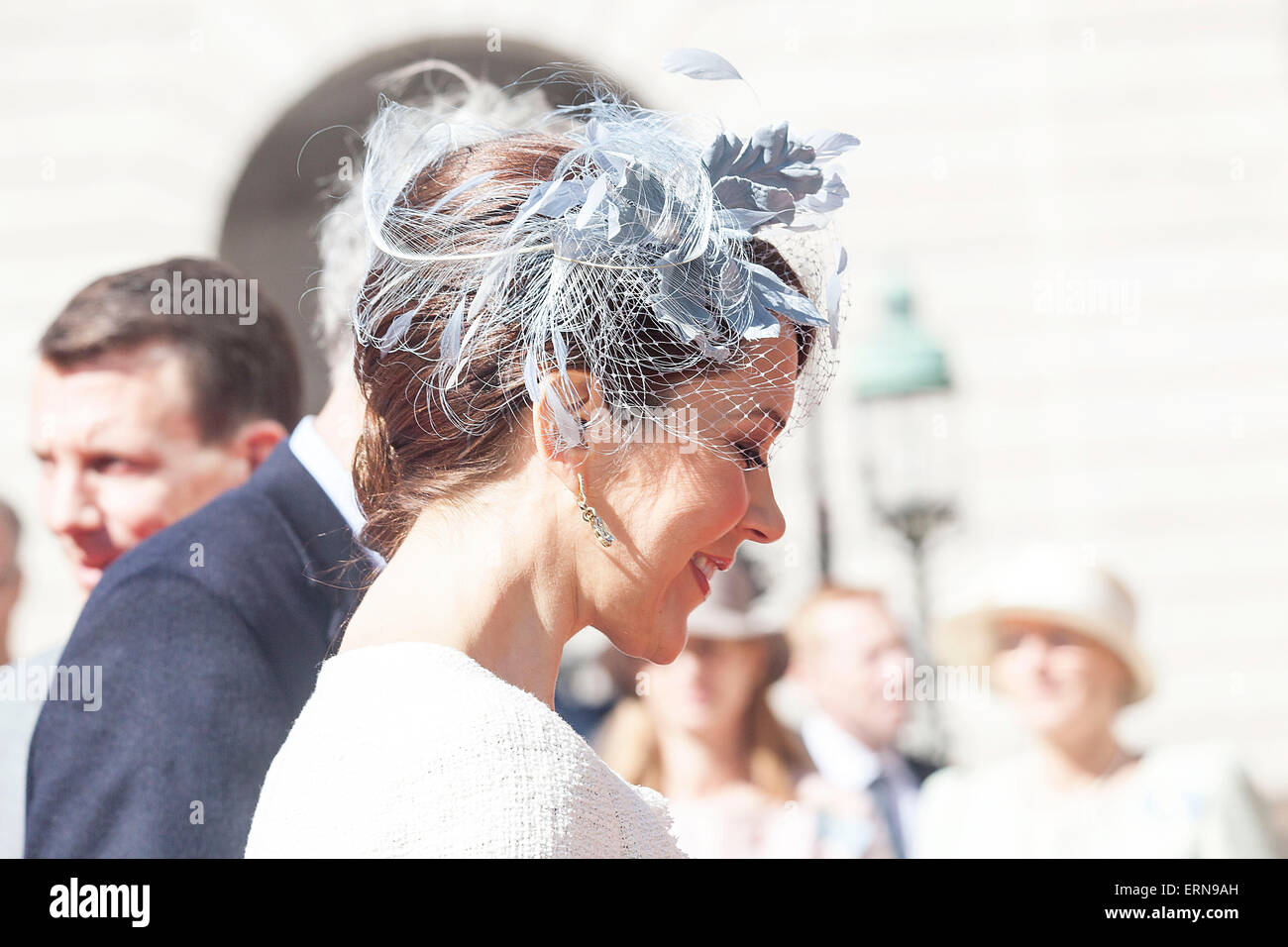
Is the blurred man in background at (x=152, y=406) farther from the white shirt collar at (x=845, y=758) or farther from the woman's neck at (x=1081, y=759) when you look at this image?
the woman's neck at (x=1081, y=759)

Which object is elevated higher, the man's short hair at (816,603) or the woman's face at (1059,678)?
the man's short hair at (816,603)

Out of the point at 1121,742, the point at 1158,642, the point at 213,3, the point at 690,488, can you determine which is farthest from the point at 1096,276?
the point at 690,488

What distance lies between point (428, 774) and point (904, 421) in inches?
195

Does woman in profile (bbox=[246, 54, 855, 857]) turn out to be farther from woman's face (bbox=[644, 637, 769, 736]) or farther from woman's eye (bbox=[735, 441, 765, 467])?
woman's face (bbox=[644, 637, 769, 736])

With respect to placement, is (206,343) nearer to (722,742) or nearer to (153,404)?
(153,404)

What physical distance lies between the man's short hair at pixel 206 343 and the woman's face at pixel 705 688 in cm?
140

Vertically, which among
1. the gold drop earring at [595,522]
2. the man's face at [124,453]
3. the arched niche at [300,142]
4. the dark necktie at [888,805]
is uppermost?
the arched niche at [300,142]

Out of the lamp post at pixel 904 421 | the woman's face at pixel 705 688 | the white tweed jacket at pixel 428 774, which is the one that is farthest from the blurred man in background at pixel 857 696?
the white tweed jacket at pixel 428 774

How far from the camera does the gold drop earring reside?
1.42 m

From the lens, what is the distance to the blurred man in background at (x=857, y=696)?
3889 mm
